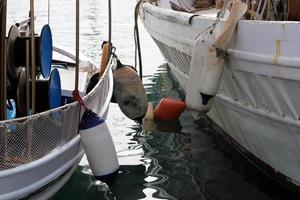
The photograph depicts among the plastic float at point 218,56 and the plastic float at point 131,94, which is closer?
the plastic float at point 218,56

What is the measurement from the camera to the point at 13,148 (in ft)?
12.0

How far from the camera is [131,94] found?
20.3 feet

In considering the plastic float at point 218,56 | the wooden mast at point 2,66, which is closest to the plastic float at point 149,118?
the plastic float at point 218,56

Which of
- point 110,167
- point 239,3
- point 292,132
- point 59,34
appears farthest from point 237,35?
point 59,34

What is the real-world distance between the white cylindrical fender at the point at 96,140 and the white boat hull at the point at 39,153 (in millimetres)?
99

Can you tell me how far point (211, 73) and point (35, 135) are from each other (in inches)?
74.5

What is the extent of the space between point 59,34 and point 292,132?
14.4 meters

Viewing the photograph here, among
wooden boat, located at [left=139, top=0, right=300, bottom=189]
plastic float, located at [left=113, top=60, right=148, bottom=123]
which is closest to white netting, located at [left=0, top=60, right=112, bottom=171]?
wooden boat, located at [left=139, top=0, right=300, bottom=189]

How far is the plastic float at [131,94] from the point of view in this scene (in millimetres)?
6176

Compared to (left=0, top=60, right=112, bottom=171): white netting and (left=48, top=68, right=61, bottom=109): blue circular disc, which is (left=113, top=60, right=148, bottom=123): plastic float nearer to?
(left=48, top=68, right=61, bottom=109): blue circular disc

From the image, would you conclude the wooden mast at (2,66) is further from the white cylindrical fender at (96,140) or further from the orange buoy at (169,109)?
the orange buoy at (169,109)

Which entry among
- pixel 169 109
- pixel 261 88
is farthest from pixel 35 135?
pixel 169 109

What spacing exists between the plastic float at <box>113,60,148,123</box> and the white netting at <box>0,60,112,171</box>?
1.83 m

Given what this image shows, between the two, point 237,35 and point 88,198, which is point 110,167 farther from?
point 237,35
